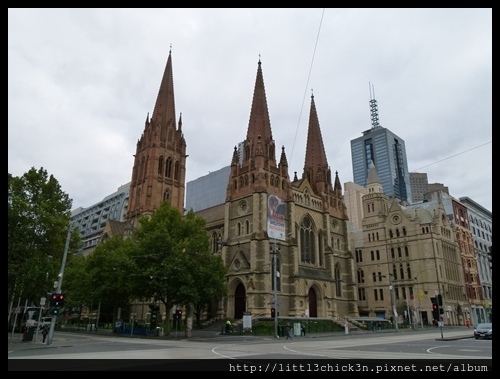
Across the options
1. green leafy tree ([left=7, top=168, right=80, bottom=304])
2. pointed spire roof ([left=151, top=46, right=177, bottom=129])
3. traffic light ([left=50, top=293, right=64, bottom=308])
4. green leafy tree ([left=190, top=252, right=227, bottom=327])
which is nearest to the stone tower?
pointed spire roof ([left=151, top=46, right=177, bottom=129])

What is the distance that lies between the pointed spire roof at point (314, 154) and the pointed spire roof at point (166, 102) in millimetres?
27512

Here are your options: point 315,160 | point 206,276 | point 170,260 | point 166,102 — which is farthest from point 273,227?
point 166,102

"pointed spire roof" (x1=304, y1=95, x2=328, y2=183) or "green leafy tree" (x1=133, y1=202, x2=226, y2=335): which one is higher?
"pointed spire roof" (x1=304, y1=95, x2=328, y2=183)

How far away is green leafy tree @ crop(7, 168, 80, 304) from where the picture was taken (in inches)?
1070

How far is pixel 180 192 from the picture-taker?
7538cm

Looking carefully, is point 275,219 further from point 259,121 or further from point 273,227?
point 259,121

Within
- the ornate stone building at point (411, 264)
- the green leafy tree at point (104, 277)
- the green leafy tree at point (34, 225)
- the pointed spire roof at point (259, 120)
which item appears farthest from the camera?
the ornate stone building at point (411, 264)

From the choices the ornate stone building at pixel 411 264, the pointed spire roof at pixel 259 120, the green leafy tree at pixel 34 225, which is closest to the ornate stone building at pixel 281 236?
the pointed spire roof at pixel 259 120

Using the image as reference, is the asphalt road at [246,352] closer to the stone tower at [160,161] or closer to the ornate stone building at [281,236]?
the ornate stone building at [281,236]

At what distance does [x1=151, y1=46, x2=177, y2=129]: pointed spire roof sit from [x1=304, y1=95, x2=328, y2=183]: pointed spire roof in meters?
27.5

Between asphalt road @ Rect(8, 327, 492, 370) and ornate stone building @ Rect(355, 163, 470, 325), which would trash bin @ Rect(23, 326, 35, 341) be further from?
ornate stone building @ Rect(355, 163, 470, 325)

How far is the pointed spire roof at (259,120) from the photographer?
56969 mm
